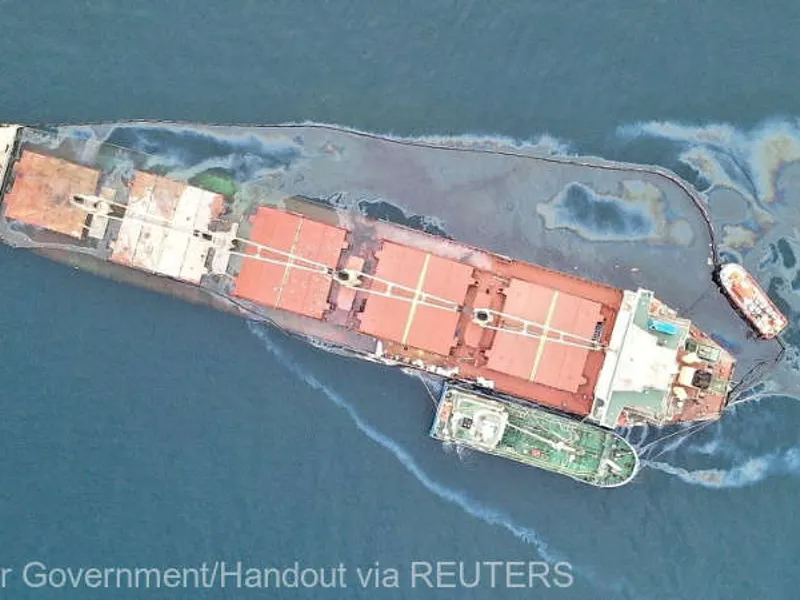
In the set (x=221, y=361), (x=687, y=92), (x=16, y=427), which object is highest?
(x=687, y=92)

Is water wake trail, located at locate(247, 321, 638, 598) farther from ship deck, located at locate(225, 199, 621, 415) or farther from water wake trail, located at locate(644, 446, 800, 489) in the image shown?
water wake trail, located at locate(644, 446, 800, 489)

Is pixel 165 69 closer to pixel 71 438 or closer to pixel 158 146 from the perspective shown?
pixel 158 146

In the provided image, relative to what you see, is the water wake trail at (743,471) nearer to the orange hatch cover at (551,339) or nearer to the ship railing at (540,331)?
the orange hatch cover at (551,339)

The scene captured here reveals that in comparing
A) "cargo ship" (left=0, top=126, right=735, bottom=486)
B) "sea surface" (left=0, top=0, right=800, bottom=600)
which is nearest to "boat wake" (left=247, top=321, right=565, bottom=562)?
"sea surface" (left=0, top=0, right=800, bottom=600)

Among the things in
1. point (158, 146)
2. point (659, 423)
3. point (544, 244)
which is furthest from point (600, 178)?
point (158, 146)

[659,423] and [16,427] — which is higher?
[659,423]

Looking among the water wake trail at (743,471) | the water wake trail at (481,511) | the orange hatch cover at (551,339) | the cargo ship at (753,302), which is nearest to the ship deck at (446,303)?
the orange hatch cover at (551,339)

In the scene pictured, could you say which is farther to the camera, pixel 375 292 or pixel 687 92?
pixel 687 92
